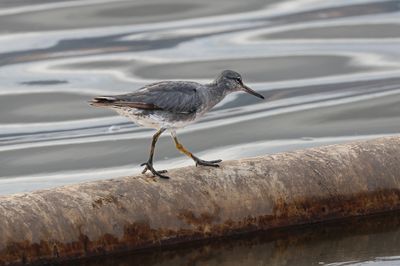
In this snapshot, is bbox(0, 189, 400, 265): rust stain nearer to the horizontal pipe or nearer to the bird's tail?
the horizontal pipe

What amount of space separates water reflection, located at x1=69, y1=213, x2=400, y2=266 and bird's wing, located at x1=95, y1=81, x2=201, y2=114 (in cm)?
96

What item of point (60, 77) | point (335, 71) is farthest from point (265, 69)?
point (60, 77)

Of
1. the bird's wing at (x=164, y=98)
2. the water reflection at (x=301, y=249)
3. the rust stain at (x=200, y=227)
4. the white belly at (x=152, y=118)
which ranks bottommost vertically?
the water reflection at (x=301, y=249)

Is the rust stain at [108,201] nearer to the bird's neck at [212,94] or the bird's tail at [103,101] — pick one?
the bird's tail at [103,101]

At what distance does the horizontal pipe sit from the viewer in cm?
764

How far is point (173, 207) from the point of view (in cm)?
800

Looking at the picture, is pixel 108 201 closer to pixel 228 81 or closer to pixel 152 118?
pixel 152 118

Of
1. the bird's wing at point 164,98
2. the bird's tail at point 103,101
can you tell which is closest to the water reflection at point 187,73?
the bird's wing at point 164,98

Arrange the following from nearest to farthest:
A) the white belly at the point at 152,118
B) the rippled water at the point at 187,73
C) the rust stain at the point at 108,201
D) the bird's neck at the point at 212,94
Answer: the rust stain at the point at 108,201, the white belly at the point at 152,118, the bird's neck at the point at 212,94, the rippled water at the point at 187,73

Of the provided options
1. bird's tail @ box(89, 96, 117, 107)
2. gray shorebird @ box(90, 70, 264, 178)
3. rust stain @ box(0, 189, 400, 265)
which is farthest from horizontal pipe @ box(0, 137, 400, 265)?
bird's tail @ box(89, 96, 117, 107)

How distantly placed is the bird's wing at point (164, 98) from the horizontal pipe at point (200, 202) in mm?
450

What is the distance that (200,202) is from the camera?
26.5 ft

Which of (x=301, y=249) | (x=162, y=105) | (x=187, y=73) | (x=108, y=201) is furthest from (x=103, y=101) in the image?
(x=187, y=73)

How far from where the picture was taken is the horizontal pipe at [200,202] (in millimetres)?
7637
